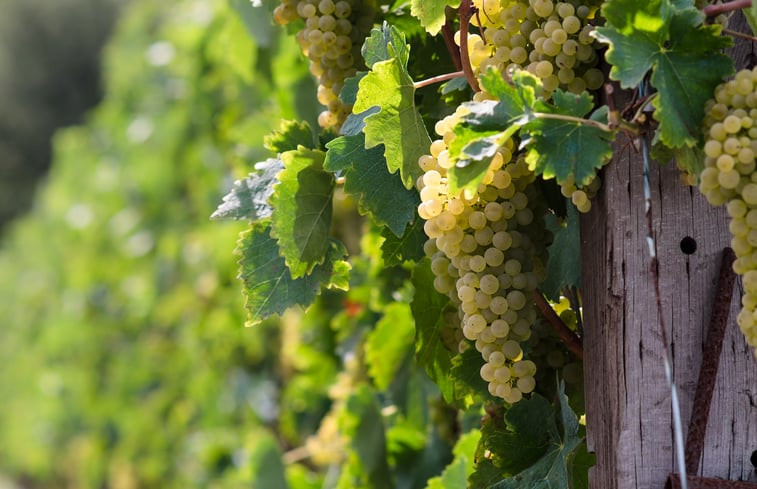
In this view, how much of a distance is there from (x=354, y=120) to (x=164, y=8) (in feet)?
18.1

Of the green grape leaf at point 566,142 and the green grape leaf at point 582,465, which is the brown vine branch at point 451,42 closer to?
the green grape leaf at point 566,142

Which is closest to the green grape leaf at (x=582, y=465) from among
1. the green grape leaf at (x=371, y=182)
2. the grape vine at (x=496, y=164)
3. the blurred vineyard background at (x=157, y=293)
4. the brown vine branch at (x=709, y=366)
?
the grape vine at (x=496, y=164)

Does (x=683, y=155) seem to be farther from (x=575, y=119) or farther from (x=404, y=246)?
(x=404, y=246)

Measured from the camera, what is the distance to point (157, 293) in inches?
180

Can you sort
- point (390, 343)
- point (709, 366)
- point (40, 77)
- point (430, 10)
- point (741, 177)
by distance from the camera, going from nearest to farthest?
point (741, 177) → point (709, 366) → point (430, 10) → point (390, 343) → point (40, 77)

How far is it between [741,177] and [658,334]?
197 millimetres

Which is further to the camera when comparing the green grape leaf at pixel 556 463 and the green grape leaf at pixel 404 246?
the green grape leaf at pixel 404 246

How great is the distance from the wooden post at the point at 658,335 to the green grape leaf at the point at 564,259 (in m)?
0.17

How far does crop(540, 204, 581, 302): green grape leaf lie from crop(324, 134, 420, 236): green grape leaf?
190mm

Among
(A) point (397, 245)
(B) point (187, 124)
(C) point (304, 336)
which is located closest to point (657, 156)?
(A) point (397, 245)

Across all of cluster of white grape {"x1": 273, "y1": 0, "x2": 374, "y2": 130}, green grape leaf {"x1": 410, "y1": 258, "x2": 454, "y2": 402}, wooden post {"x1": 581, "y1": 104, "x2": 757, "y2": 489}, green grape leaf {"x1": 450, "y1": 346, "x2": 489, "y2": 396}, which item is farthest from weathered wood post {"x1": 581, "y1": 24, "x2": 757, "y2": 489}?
cluster of white grape {"x1": 273, "y1": 0, "x2": 374, "y2": 130}

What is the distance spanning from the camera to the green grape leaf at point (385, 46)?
1037 mm

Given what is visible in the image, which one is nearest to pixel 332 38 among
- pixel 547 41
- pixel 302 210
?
pixel 302 210

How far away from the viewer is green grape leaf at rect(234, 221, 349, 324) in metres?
1.18
